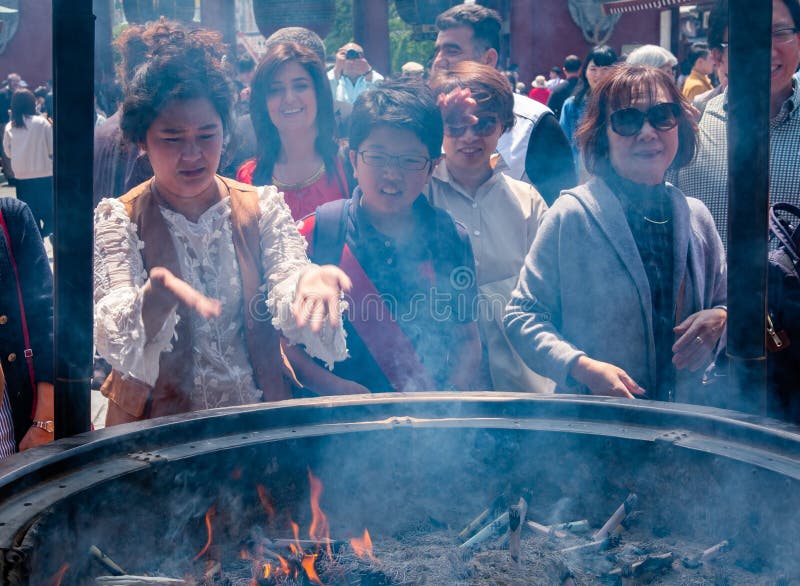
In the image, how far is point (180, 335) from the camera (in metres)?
2.38

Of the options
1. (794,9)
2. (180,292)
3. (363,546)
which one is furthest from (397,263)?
(794,9)

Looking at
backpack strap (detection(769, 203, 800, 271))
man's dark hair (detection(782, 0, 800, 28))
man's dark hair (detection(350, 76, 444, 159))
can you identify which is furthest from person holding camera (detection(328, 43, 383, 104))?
backpack strap (detection(769, 203, 800, 271))

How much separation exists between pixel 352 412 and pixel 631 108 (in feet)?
3.85

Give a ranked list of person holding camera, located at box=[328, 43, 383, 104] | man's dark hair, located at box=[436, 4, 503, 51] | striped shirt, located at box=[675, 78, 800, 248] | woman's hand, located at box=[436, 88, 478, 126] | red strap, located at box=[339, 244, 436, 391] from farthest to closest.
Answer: person holding camera, located at box=[328, 43, 383, 104] < man's dark hair, located at box=[436, 4, 503, 51] < striped shirt, located at box=[675, 78, 800, 248] < woman's hand, located at box=[436, 88, 478, 126] < red strap, located at box=[339, 244, 436, 391]

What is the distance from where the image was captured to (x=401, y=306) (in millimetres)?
2656

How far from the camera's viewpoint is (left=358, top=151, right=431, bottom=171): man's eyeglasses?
2691 mm

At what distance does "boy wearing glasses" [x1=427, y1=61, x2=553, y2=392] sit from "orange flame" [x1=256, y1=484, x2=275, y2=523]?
3.27 feet

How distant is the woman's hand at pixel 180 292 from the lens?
2.04 m

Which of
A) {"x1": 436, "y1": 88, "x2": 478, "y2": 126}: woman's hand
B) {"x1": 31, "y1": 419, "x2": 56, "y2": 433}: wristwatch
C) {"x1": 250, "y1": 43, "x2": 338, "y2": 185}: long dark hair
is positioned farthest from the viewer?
{"x1": 250, "y1": 43, "x2": 338, "y2": 185}: long dark hair

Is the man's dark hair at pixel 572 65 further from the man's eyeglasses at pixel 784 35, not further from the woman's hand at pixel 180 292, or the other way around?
the woman's hand at pixel 180 292

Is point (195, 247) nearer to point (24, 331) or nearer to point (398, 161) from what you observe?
point (24, 331)

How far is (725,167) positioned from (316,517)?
1.94 metres

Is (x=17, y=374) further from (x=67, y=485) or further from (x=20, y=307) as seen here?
(x=67, y=485)

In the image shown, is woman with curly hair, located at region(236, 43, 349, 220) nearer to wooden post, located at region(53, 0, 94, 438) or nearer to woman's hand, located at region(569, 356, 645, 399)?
woman's hand, located at region(569, 356, 645, 399)
